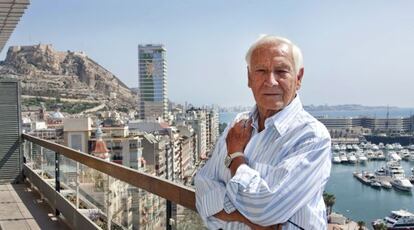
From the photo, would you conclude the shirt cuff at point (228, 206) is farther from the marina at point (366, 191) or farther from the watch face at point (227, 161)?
the marina at point (366, 191)

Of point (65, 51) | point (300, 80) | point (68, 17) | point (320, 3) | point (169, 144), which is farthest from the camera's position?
point (65, 51)

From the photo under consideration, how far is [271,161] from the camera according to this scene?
1178 millimetres

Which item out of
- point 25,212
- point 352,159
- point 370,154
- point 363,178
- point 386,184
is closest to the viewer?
point 25,212

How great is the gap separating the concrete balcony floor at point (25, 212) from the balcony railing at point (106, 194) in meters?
0.11

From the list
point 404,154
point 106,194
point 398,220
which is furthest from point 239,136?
point 404,154

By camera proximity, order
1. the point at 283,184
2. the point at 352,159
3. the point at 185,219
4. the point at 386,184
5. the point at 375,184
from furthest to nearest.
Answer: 1. the point at 352,159
2. the point at 375,184
3. the point at 386,184
4. the point at 185,219
5. the point at 283,184

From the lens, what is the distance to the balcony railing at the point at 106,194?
6.29 ft

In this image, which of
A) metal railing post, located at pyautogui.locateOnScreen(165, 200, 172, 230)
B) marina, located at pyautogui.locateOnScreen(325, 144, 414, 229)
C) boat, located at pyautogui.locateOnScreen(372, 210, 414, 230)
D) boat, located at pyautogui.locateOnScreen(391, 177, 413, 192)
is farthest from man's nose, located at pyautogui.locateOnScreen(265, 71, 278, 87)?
boat, located at pyautogui.locateOnScreen(391, 177, 413, 192)

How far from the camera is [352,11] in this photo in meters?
110

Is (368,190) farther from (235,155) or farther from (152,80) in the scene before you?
(152,80)

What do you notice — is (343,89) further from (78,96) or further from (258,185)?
(258,185)

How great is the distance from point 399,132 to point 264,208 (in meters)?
115

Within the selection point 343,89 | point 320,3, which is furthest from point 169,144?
point 343,89

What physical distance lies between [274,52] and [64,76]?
459ft
